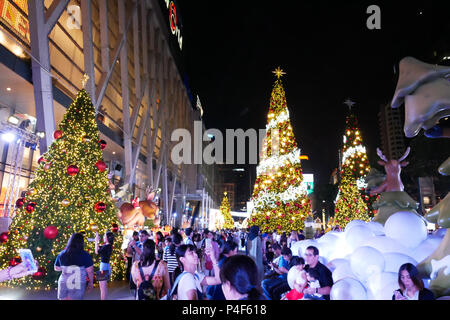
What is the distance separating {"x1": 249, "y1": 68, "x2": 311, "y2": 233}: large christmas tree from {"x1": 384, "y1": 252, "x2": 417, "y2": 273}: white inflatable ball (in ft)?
51.6

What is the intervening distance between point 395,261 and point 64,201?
7986 mm

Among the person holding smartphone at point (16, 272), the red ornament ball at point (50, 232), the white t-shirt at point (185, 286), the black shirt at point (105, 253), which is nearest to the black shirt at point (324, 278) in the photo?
the white t-shirt at point (185, 286)

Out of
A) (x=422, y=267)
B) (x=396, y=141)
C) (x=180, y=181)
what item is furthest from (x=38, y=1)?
(x=396, y=141)

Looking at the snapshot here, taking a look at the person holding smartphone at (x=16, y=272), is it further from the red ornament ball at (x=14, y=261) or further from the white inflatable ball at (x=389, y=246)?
the red ornament ball at (x=14, y=261)

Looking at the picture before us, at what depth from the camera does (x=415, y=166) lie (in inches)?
920

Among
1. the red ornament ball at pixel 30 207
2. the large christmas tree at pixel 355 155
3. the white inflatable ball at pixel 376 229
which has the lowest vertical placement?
the white inflatable ball at pixel 376 229

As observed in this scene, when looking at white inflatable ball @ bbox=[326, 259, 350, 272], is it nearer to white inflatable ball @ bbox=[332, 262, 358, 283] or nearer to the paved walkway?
white inflatable ball @ bbox=[332, 262, 358, 283]

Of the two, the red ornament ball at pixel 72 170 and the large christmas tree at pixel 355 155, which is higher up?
the large christmas tree at pixel 355 155

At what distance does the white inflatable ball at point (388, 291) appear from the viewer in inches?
154

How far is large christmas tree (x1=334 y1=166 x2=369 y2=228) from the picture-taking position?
2662 cm

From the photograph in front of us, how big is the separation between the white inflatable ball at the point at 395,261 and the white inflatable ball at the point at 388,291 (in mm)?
311

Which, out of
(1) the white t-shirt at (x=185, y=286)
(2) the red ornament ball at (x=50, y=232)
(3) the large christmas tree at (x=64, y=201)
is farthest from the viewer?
(3) the large christmas tree at (x=64, y=201)

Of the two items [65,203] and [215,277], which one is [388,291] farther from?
[65,203]
